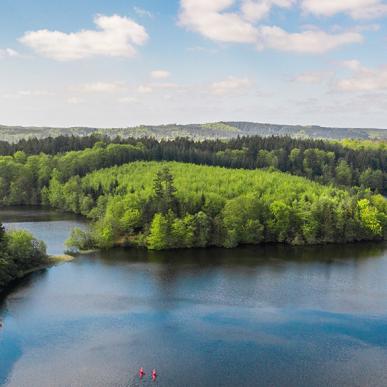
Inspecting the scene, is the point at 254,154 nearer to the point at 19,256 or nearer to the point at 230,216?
the point at 230,216

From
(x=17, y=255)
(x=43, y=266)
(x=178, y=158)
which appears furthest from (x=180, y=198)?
(x=178, y=158)

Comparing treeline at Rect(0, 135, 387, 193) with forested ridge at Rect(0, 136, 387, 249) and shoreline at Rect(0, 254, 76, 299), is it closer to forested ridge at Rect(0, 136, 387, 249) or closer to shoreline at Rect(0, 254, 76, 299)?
forested ridge at Rect(0, 136, 387, 249)

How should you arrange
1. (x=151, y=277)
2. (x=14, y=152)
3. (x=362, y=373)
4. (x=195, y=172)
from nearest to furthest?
(x=362, y=373) < (x=151, y=277) < (x=195, y=172) < (x=14, y=152)

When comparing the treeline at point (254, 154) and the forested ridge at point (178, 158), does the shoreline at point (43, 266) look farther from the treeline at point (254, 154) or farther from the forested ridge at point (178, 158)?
the treeline at point (254, 154)

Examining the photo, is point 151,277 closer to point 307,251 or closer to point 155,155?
point 307,251

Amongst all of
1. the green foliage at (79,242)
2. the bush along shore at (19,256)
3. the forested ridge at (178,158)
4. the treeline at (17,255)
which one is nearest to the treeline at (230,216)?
the green foliage at (79,242)

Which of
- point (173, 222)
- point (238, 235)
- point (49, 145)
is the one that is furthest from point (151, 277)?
point (49, 145)

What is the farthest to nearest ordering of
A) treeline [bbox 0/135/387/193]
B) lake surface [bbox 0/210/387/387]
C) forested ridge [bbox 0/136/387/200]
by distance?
treeline [bbox 0/135/387/193]
forested ridge [bbox 0/136/387/200]
lake surface [bbox 0/210/387/387]

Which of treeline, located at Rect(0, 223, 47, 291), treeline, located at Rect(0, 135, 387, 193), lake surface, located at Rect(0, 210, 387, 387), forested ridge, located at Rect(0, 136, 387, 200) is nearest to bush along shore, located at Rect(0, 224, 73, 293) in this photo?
treeline, located at Rect(0, 223, 47, 291)
